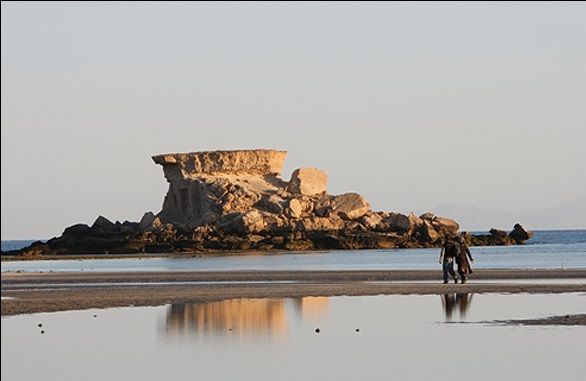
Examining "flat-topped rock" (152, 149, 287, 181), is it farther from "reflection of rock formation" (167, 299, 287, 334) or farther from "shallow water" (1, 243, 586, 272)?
"reflection of rock formation" (167, 299, 287, 334)

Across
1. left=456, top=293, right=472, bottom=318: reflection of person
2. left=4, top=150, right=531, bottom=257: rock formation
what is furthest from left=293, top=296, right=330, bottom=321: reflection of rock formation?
left=4, top=150, right=531, bottom=257: rock formation

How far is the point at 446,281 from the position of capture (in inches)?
1331

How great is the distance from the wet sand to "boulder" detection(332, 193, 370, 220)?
178 feet

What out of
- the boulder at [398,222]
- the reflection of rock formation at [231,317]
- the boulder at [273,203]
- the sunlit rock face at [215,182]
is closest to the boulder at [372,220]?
the boulder at [398,222]

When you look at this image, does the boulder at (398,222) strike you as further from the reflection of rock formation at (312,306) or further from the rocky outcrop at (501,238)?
the reflection of rock formation at (312,306)

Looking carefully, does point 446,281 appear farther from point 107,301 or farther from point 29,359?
point 29,359

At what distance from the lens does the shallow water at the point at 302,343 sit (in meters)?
14.7

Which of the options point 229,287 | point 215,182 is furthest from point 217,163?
point 229,287

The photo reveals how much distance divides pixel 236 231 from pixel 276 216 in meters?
3.53

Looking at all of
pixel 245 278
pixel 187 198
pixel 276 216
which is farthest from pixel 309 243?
pixel 245 278

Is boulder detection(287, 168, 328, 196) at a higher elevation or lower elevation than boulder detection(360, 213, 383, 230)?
higher

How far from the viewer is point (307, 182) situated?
101m

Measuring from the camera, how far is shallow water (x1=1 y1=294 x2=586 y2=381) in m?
14.7

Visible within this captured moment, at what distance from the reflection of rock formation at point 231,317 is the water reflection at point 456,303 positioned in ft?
10.5
